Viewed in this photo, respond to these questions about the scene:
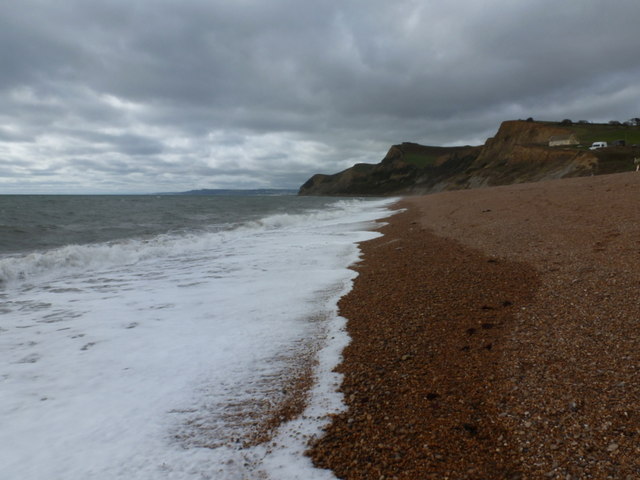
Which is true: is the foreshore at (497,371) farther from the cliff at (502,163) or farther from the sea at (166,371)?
the cliff at (502,163)

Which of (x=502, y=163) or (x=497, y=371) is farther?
(x=502, y=163)

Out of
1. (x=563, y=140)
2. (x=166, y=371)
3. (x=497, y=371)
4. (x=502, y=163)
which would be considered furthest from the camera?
(x=502, y=163)

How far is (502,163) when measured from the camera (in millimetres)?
59531

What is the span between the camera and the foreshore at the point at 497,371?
1.94 m

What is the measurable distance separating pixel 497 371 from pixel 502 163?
213ft

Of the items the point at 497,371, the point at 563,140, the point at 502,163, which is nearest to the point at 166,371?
the point at 497,371

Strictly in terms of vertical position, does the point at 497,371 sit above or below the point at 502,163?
below

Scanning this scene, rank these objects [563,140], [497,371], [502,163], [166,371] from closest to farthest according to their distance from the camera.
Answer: [497,371], [166,371], [563,140], [502,163]

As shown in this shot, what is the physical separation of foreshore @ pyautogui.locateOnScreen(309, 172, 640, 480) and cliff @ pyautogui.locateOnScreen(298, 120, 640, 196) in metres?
40.1

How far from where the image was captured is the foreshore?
194 centimetres

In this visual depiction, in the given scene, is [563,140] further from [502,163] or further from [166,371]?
[166,371]

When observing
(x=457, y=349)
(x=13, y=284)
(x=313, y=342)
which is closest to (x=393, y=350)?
(x=457, y=349)

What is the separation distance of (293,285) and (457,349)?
3.21m

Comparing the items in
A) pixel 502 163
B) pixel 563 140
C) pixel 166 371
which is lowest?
pixel 166 371
